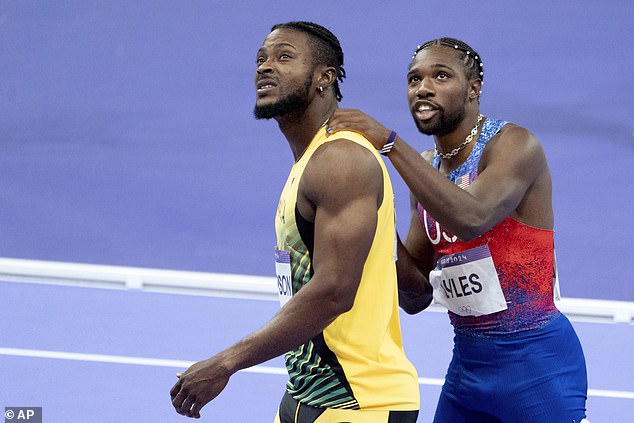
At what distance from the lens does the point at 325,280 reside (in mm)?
2457

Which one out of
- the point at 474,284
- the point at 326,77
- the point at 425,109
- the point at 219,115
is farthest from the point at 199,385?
the point at 219,115

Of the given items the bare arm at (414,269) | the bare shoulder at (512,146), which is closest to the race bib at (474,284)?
the bare arm at (414,269)

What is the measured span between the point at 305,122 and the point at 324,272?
20.2 inches

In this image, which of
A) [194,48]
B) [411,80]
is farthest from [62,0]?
[411,80]

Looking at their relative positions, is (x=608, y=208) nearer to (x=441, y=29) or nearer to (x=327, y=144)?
(x=441, y=29)

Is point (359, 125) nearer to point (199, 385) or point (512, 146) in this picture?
point (512, 146)

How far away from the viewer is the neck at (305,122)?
2807 mm

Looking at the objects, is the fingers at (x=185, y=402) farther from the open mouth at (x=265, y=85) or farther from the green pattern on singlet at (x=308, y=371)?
the open mouth at (x=265, y=85)

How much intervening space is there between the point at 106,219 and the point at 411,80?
4.83 meters

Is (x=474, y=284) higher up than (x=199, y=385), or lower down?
higher up

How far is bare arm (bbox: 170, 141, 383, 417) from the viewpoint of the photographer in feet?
7.95

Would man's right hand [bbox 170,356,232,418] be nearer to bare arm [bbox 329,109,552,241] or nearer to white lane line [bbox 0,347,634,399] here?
bare arm [bbox 329,109,552,241]

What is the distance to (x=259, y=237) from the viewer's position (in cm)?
749
